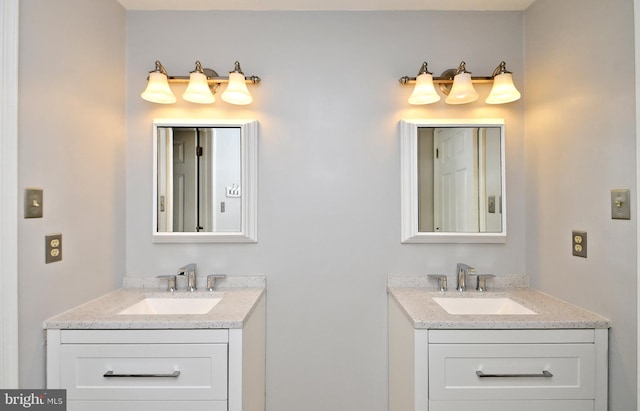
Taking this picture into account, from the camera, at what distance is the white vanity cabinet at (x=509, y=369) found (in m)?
1.25

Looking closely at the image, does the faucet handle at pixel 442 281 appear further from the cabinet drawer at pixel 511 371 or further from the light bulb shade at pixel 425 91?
the light bulb shade at pixel 425 91

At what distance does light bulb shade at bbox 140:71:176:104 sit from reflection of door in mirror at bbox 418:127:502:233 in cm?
129

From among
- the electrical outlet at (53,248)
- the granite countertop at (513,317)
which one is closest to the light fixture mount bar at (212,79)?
the electrical outlet at (53,248)

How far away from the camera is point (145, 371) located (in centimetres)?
127

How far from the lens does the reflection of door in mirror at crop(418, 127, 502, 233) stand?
177 centimetres

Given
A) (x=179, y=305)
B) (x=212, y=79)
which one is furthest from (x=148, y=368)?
(x=212, y=79)

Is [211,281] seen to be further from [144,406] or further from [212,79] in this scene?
[212,79]

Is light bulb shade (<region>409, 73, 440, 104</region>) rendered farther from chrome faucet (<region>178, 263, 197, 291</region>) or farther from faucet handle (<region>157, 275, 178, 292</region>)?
faucet handle (<region>157, 275, 178, 292</region>)

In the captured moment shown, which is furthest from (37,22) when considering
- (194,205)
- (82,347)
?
(82,347)

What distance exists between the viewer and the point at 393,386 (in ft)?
5.45

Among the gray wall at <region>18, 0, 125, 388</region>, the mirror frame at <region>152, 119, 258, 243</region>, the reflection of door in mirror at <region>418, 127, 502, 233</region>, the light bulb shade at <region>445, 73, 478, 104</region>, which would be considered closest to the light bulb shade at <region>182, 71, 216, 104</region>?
the mirror frame at <region>152, 119, 258, 243</region>

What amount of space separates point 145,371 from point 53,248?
60 centimetres

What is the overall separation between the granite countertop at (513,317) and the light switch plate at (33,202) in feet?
4.76

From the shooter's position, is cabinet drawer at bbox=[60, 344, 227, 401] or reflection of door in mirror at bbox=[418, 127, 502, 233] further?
reflection of door in mirror at bbox=[418, 127, 502, 233]
